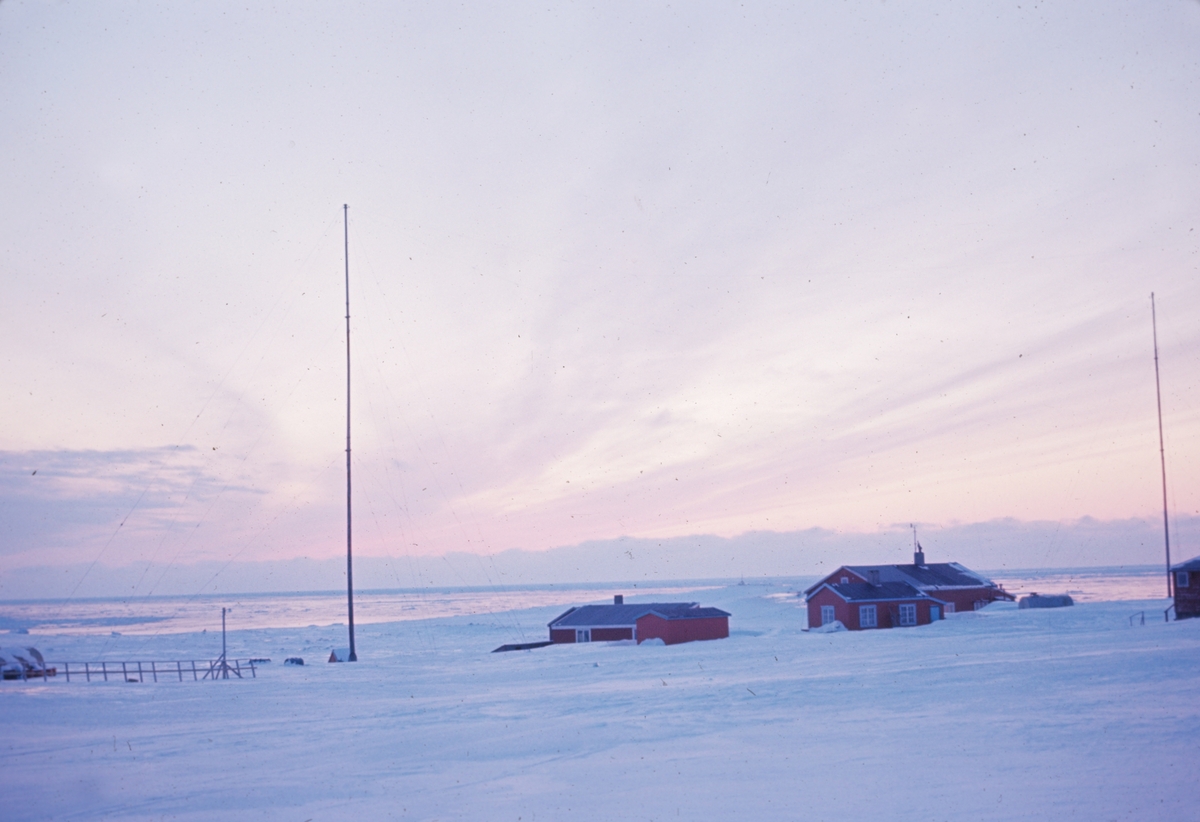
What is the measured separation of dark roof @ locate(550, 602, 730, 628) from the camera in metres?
61.4

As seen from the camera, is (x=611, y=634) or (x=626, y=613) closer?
Answer: (x=611, y=634)

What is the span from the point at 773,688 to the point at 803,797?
12681 mm

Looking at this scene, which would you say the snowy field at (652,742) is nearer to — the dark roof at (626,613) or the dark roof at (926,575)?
the dark roof at (626,613)

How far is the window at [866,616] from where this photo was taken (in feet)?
202

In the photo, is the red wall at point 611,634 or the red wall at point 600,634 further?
the red wall at point 600,634

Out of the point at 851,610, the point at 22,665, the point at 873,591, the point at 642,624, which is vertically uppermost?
the point at 873,591

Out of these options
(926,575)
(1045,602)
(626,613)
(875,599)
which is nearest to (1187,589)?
(875,599)

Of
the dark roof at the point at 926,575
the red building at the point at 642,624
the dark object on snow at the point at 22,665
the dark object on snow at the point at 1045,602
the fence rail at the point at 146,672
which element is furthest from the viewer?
the dark object on snow at the point at 1045,602

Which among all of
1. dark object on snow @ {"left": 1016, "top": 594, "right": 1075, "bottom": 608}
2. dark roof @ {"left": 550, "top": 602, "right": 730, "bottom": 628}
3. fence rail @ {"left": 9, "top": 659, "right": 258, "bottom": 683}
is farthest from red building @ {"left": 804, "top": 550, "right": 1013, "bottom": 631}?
fence rail @ {"left": 9, "top": 659, "right": 258, "bottom": 683}

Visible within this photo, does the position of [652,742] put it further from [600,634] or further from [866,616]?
→ [866,616]

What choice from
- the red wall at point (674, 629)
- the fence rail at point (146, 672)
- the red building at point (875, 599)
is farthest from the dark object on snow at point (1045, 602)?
the fence rail at point (146, 672)

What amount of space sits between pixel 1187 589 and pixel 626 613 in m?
34.0

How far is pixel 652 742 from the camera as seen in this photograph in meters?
20.7

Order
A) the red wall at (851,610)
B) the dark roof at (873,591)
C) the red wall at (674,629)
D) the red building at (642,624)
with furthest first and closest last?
the dark roof at (873,591)
the red wall at (851,610)
the red building at (642,624)
the red wall at (674,629)
